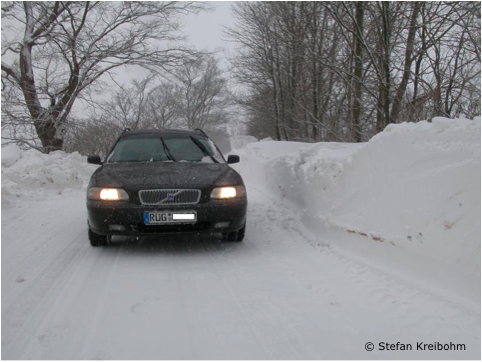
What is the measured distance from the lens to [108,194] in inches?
169

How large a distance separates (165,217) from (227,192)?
0.78 meters

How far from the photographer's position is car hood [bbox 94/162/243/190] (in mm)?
4301

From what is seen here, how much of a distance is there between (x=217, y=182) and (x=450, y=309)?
8.63 ft

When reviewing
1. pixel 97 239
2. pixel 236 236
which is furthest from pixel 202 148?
pixel 97 239

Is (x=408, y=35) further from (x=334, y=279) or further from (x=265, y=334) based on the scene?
(x=265, y=334)

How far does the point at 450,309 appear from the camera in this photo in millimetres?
2902

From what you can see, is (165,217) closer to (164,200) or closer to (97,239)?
(164,200)

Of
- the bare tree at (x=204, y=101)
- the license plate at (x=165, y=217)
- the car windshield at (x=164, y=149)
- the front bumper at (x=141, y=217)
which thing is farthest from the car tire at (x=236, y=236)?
the bare tree at (x=204, y=101)

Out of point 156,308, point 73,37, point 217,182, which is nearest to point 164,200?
point 217,182

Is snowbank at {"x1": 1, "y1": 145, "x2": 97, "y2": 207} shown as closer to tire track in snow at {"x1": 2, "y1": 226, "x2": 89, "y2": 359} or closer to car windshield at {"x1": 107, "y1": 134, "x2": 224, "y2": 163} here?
car windshield at {"x1": 107, "y1": 134, "x2": 224, "y2": 163}

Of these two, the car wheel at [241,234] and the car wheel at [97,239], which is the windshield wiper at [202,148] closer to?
the car wheel at [241,234]

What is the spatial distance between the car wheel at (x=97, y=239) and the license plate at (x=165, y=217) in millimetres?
836

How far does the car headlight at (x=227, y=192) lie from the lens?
4414 mm

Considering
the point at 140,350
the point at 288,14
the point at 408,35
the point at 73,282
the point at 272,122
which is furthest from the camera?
the point at 272,122
